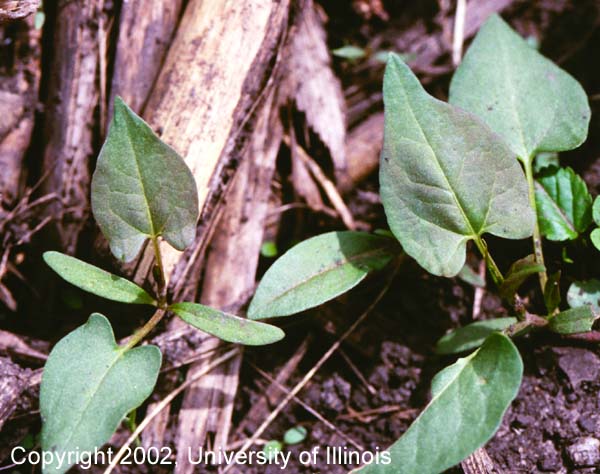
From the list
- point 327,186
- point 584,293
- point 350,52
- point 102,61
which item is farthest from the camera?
point 350,52

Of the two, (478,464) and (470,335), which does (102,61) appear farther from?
(478,464)

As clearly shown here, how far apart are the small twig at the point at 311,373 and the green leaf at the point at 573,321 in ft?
1.67

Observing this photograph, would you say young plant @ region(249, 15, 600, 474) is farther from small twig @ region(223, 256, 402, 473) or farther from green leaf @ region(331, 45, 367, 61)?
green leaf @ region(331, 45, 367, 61)

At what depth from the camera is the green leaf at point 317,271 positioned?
1.67m

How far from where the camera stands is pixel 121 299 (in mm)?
1620

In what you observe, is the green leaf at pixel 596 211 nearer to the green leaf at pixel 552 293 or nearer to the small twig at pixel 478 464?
the green leaf at pixel 552 293

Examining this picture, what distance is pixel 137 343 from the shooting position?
69.1 inches

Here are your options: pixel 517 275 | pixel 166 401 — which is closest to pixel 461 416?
pixel 517 275

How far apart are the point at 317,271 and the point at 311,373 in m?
0.38

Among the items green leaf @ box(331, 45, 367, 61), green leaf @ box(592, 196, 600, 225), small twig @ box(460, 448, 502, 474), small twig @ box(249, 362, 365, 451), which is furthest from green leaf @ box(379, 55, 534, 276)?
green leaf @ box(331, 45, 367, 61)

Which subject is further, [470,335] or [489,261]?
[470,335]

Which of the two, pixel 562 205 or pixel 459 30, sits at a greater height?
pixel 459 30

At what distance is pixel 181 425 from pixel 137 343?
0.28 m

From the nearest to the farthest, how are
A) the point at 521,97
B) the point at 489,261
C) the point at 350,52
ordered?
the point at 489,261
the point at 521,97
the point at 350,52
